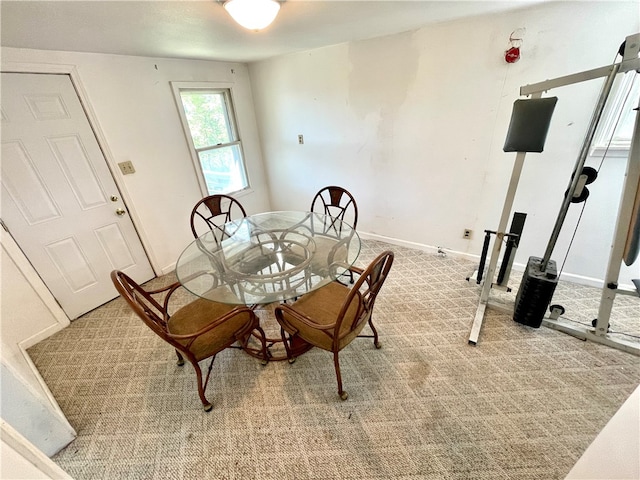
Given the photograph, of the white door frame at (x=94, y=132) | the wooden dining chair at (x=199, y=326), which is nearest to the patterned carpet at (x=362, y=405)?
the wooden dining chair at (x=199, y=326)

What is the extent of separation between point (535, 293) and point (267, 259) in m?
1.85

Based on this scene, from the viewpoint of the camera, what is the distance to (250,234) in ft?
7.32

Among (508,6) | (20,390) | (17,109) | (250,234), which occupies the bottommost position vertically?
(20,390)

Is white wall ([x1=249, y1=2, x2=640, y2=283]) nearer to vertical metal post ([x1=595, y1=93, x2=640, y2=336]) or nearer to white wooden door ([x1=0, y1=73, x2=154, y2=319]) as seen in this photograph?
vertical metal post ([x1=595, y1=93, x2=640, y2=336])

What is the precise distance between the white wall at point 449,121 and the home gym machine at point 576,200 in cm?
56

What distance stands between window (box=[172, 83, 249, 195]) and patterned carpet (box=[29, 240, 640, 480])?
75.6 inches

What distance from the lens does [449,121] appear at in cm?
224

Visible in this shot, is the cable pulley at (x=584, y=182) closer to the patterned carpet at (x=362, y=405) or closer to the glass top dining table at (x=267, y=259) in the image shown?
the patterned carpet at (x=362, y=405)

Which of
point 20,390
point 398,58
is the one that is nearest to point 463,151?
point 398,58

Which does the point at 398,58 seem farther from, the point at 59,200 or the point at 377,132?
the point at 59,200

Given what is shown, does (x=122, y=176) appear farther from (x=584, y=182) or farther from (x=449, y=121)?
(x=584, y=182)

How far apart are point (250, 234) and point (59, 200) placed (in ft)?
4.91

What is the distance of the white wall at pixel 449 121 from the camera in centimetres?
176

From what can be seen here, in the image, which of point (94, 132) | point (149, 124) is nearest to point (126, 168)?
point (94, 132)
